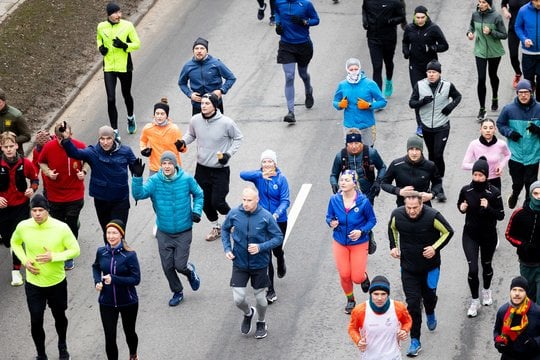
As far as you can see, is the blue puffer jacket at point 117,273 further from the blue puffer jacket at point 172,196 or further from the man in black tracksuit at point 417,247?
the man in black tracksuit at point 417,247

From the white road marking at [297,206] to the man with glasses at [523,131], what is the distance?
9.84ft

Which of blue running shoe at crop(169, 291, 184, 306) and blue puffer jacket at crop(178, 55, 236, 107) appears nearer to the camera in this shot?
blue running shoe at crop(169, 291, 184, 306)

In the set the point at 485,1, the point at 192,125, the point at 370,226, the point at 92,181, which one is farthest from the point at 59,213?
the point at 485,1

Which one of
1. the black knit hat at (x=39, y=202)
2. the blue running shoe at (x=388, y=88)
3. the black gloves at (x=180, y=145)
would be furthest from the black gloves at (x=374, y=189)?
the blue running shoe at (x=388, y=88)

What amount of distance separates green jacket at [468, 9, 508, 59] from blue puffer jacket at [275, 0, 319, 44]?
2.56 metres

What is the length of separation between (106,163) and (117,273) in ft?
8.85

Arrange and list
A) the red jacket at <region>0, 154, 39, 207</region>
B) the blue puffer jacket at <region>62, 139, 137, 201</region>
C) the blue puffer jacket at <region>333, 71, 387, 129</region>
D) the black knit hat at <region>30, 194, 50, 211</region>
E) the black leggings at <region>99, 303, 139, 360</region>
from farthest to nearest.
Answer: the blue puffer jacket at <region>333, 71, 387, 129</region>
the red jacket at <region>0, 154, 39, 207</region>
the blue puffer jacket at <region>62, 139, 137, 201</region>
the black knit hat at <region>30, 194, 50, 211</region>
the black leggings at <region>99, 303, 139, 360</region>

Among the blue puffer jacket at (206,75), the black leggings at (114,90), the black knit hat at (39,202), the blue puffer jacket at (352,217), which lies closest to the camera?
the black knit hat at (39,202)

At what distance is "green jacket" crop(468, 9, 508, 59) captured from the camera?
69.5ft

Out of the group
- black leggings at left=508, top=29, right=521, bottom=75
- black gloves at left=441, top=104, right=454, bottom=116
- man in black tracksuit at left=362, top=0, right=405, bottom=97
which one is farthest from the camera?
black leggings at left=508, top=29, right=521, bottom=75

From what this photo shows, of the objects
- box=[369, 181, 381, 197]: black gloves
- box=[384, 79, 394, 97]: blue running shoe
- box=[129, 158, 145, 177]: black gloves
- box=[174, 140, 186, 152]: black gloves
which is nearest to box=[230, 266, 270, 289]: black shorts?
box=[129, 158, 145, 177]: black gloves

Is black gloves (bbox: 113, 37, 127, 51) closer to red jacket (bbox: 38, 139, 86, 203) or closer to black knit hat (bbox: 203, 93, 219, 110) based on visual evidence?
black knit hat (bbox: 203, 93, 219, 110)

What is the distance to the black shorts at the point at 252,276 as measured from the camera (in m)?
16.0

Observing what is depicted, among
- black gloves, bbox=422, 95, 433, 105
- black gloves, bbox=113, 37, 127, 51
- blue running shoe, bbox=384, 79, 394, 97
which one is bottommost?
blue running shoe, bbox=384, 79, 394, 97
